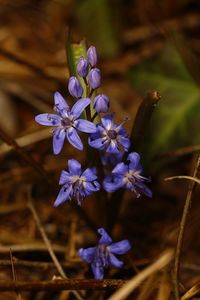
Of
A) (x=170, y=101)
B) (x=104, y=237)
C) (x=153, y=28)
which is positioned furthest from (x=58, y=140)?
(x=153, y=28)

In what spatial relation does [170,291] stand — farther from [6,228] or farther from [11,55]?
[11,55]

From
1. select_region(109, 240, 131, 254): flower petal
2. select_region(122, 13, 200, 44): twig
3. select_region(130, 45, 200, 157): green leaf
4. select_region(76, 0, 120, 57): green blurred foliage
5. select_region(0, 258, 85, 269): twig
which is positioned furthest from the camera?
select_region(122, 13, 200, 44): twig

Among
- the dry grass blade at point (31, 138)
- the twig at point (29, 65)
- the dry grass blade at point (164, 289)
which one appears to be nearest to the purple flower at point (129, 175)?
the dry grass blade at point (164, 289)

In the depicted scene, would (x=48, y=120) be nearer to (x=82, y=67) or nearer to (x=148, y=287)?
(x=82, y=67)

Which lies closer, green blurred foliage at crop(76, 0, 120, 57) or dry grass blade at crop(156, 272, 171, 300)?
dry grass blade at crop(156, 272, 171, 300)

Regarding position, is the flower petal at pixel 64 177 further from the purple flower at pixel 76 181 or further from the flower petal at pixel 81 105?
the flower petal at pixel 81 105

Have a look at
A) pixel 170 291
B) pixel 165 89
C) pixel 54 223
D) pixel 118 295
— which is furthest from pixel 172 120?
pixel 118 295

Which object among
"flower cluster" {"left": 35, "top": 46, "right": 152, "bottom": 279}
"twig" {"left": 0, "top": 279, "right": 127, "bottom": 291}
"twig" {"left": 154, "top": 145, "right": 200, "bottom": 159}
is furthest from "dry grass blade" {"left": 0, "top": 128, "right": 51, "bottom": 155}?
"twig" {"left": 0, "top": 279, "right": 127, "bottom": 291}

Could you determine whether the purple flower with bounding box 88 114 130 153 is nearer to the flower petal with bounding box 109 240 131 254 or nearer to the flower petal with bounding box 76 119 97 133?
the flower petal with bounding box 76 119 97 133
